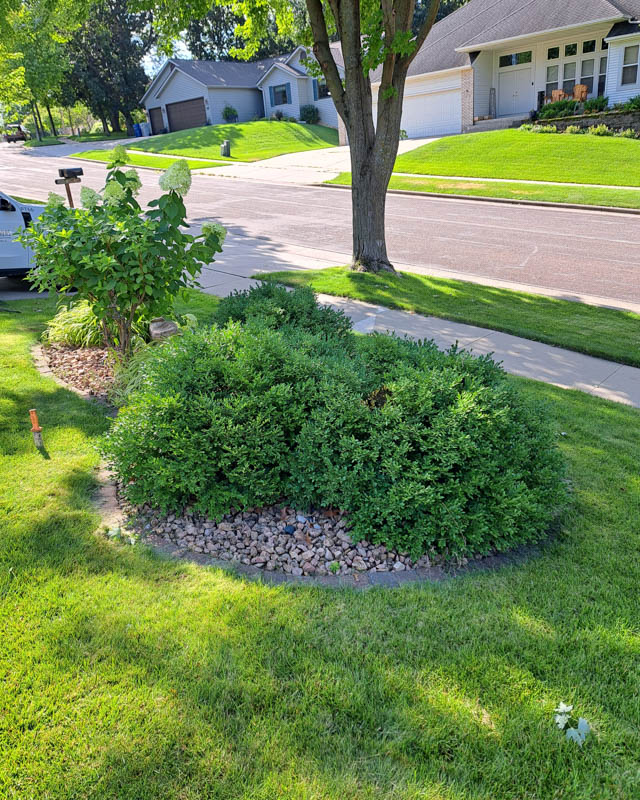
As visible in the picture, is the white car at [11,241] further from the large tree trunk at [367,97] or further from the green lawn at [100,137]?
the green lawn at [100,137]

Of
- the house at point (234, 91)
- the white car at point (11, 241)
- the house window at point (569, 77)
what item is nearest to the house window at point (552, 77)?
the house window at point (569, 77)

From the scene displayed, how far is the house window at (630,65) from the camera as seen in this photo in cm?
2972

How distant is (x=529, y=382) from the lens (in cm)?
679

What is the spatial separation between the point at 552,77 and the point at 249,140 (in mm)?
19077

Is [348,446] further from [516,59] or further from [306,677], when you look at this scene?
[516,59]

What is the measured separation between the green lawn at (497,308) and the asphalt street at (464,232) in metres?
1.40

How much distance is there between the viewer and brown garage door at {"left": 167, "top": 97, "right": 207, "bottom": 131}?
165 feet

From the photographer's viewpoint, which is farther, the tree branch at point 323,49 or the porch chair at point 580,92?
the porch chair at point 580,92

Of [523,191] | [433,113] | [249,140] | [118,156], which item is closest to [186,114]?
[249,140]

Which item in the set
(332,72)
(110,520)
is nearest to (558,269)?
(332,72)

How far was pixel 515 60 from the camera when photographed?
35.5 m

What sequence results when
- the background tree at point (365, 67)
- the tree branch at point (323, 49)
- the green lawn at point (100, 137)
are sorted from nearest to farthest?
the background tree at point (365, 67) < the tree branch at point (323, 49) < the green lawn at point (100, 137)

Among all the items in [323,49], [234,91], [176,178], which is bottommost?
[176,178]

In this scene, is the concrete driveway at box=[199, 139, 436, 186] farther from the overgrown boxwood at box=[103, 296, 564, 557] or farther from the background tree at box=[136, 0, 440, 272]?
the overgrown boxwood at box=[103, 296, 564, 557]
